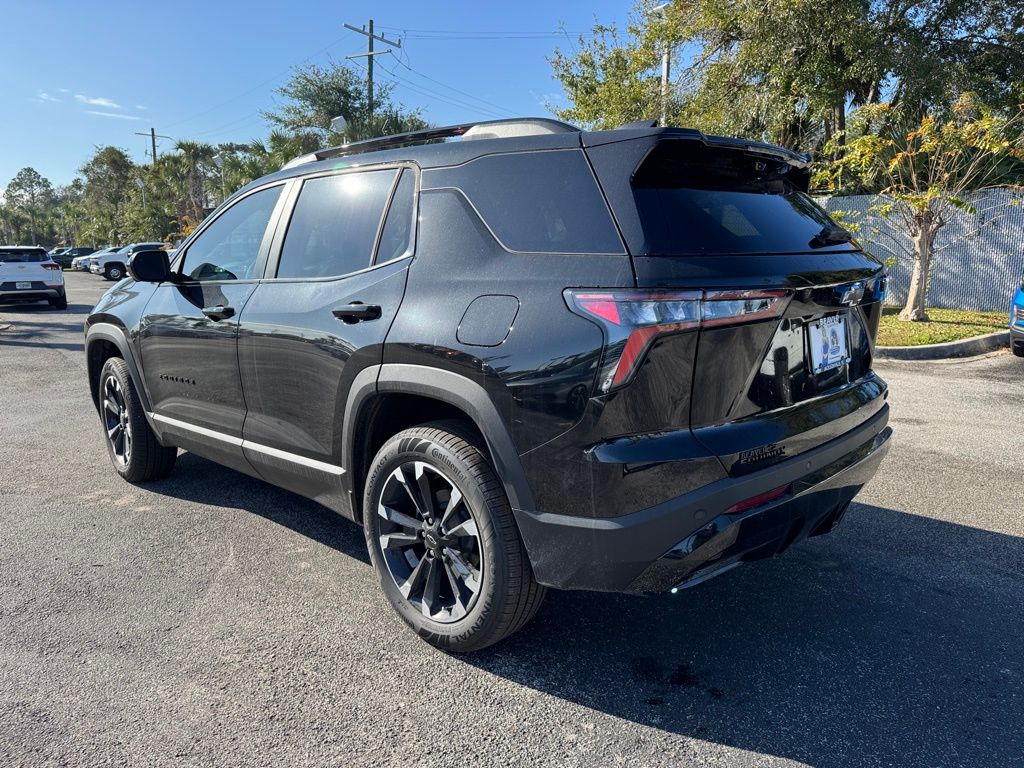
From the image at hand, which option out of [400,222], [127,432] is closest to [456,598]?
[400,222]

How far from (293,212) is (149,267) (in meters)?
1.00

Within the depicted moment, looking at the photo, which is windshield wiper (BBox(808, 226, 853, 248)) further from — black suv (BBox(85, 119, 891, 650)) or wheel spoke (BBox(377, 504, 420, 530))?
wheel spoke (BBox(377, 504, 420, 530))

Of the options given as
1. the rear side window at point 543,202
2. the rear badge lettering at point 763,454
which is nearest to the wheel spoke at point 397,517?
the rear side window at point 543,202

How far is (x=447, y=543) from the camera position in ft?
8.58

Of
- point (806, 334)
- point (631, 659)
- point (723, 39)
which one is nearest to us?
point (806, 334)

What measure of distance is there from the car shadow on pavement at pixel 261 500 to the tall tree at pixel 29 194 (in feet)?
349

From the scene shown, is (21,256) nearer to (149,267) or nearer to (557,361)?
(149,267)

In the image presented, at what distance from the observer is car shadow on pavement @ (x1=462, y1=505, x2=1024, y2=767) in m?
2.24

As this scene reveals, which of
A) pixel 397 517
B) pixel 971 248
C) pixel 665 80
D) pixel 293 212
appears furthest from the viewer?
pixel 665 80

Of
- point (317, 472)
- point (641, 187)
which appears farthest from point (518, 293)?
point (317, 472)

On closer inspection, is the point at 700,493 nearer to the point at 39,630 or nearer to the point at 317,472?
the point at 317,472

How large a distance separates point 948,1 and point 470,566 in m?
17.4

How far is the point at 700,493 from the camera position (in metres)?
2.14

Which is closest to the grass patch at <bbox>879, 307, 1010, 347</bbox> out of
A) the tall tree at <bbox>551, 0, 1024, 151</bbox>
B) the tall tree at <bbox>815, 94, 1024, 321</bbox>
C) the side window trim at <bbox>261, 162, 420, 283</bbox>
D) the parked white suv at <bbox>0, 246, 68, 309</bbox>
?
the tall tree at <bbox>815, 94, 1024, 321</bbox>
